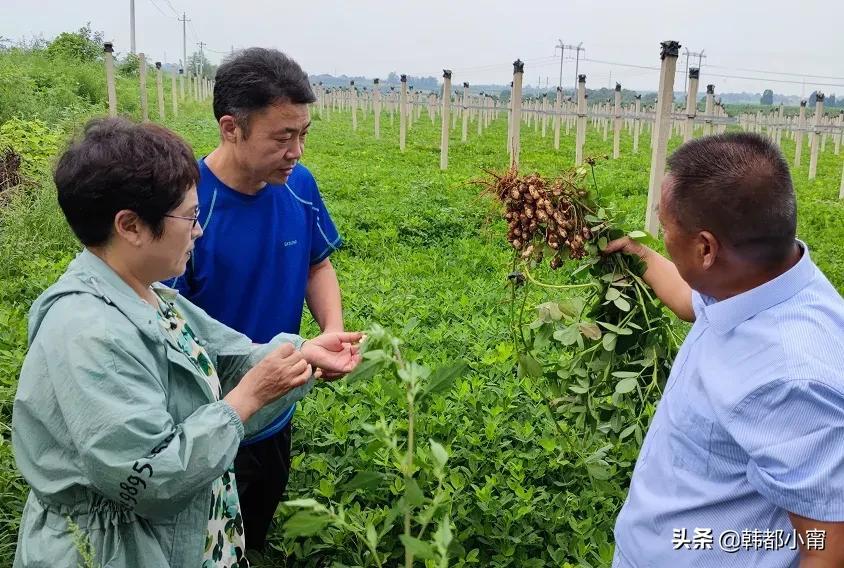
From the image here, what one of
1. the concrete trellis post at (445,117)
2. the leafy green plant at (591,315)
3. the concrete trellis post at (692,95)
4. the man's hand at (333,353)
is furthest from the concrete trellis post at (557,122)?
the man's hand at (333,353)

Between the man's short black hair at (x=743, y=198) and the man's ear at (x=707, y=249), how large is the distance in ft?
0.04

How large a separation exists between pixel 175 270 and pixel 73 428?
423 millimetres

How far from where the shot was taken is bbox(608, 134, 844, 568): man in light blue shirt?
1278mm

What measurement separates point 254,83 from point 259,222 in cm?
44

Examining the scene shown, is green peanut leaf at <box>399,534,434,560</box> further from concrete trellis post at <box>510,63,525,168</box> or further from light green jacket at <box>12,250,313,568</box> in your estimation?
concrete trellis post at <box>510,63,525,168</box>

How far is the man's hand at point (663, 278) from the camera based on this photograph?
6.68 ft

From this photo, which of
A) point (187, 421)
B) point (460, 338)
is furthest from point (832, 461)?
point (460, 338)

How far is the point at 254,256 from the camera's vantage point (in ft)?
7.76

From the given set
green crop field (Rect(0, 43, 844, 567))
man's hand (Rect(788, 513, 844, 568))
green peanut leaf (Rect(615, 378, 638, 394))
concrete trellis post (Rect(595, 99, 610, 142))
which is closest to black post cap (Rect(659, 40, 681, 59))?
green crop field (Rect(0, 43, 844, 567))

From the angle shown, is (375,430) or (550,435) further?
(550,435)

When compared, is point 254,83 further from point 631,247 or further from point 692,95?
point 692,95

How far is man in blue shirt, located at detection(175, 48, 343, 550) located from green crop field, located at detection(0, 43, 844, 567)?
0.94ft

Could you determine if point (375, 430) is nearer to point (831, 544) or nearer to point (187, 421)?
point (187, 421)

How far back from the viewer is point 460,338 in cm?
455
